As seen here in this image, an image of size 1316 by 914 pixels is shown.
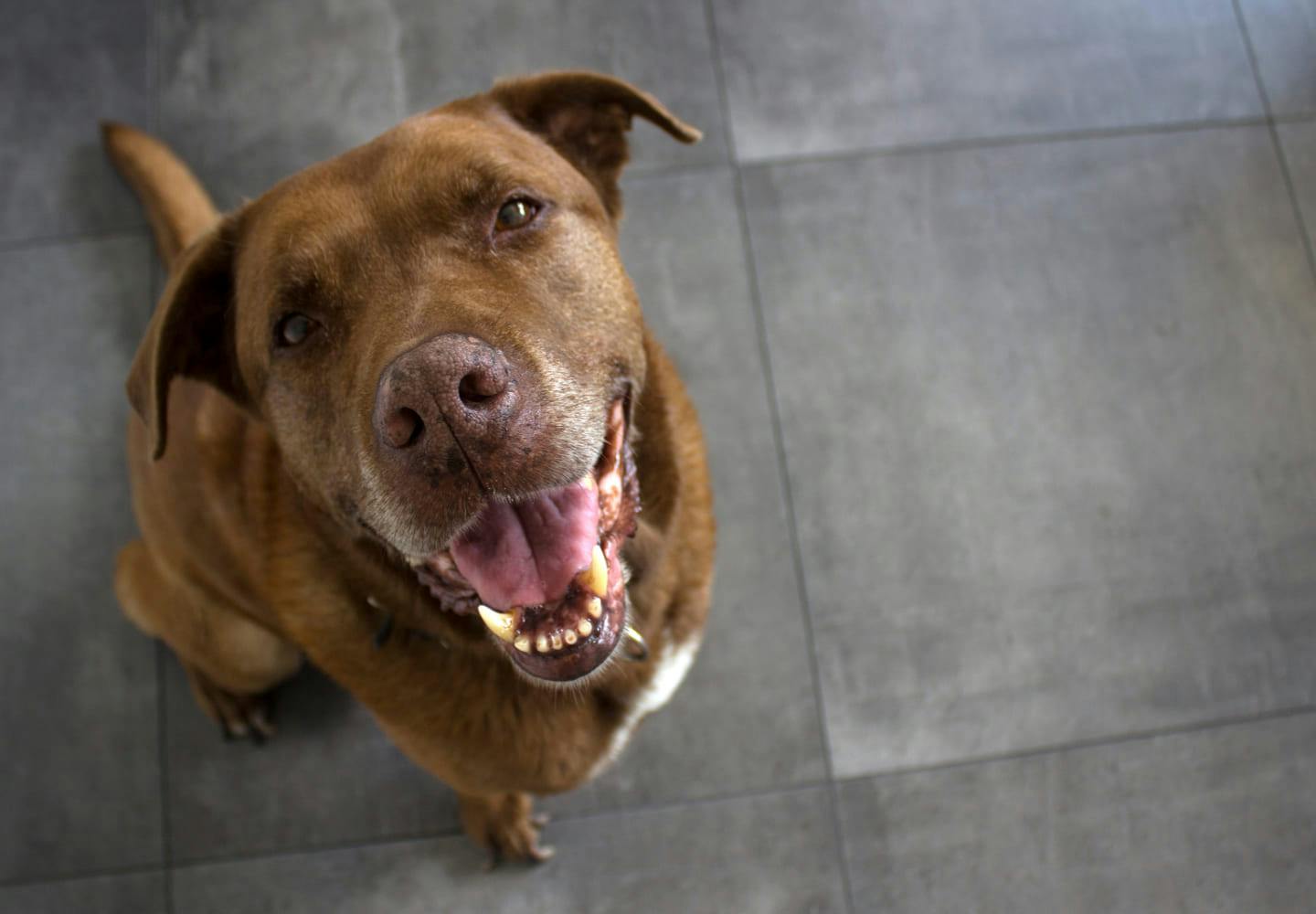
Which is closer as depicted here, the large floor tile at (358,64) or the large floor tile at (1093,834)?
the large floor tile at (1093,834)

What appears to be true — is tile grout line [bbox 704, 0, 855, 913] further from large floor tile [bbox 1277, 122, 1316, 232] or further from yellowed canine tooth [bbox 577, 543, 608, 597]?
large floor tile [bbox 1277, 122, 1316, 232]

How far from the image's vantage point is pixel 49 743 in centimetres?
286

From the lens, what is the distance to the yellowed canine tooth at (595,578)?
165 centimetres

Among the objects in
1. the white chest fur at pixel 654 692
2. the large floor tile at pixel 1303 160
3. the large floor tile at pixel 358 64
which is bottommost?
the white chest fur at pixel 654 692

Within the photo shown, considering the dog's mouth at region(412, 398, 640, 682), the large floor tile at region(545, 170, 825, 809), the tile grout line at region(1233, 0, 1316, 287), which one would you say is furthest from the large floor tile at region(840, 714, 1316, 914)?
the tile grout line at region(1233, 0, 1316, 287)

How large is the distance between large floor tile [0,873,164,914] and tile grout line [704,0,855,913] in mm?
1909

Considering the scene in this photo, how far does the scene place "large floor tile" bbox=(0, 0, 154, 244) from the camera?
3.20 meters

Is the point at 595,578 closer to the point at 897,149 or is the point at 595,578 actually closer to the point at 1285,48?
the point at 897,149

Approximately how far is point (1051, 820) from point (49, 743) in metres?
2.93

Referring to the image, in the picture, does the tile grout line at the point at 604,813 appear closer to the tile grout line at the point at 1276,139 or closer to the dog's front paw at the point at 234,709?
the dog's front paw at the point at 234,709

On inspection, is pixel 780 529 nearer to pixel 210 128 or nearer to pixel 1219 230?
pixel 1219 230

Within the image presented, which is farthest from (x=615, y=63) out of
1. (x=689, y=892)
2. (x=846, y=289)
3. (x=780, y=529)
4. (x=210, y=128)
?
(x=689, y=892)

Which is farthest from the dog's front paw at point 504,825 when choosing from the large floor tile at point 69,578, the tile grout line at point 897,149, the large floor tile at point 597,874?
the tile grout line at point 897,149

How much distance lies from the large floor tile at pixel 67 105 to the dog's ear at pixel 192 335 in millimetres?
1623
